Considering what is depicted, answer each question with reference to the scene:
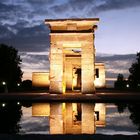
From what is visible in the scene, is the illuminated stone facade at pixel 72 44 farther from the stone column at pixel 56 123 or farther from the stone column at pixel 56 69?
the stone column at pixel 56 123

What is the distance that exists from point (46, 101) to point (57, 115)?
602 cm

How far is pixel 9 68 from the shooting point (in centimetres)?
3825

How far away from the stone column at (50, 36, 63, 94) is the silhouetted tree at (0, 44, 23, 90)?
40.1 ft

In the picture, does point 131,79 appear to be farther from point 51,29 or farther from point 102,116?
point 102,116

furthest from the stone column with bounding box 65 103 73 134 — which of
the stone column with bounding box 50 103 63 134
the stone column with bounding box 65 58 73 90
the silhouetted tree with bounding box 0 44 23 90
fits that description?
the silhouetted tree with bounding box 0 44 23 90

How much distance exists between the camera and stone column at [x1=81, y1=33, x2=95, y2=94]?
24.5m

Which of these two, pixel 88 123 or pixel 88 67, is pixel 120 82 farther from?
pixel 88 123

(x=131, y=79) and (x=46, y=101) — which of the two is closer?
(x=46, y=101)

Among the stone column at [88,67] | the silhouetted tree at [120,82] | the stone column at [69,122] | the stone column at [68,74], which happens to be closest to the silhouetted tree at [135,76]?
the silhouetted tree at [120,82]

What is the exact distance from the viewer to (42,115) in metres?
13.4

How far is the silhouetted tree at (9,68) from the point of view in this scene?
3741 cm

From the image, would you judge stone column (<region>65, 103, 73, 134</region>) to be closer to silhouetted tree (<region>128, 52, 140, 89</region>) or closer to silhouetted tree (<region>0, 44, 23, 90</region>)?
silhouetted tree (<region>0, 44, 23, 90</region>)

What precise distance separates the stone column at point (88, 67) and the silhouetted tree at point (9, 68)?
13575mm
